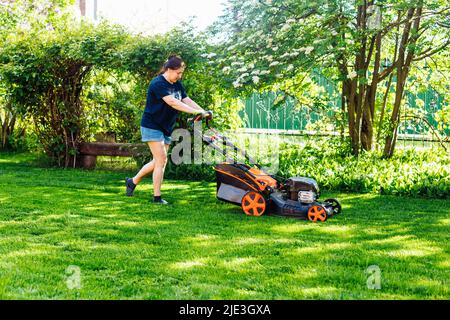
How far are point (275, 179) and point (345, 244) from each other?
5.11 ft

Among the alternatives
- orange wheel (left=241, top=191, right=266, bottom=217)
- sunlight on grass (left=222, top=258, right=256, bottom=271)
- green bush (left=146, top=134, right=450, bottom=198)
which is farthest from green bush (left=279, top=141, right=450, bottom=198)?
sunlight on grass (left=222, top=258, right=256, bottom=271)

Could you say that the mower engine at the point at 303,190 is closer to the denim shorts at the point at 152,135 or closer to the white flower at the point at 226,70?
the denim shorts at the point at 152,135

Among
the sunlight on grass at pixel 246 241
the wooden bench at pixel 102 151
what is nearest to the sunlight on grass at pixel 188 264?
the sunlight on grass at pixel 246 241

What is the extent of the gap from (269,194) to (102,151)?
14.9ft

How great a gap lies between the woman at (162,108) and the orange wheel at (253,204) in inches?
40.1

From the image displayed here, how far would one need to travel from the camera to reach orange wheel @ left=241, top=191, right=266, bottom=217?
230 inches

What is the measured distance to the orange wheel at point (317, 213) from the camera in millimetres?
5602

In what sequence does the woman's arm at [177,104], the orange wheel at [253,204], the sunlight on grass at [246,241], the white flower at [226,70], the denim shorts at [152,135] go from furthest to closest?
the white flower at [226,70] < the denim shorts at [152,135] < the woman's arm at [177,104] < the orange wheel at [253,204] < the sunlight on grass at [246,241]

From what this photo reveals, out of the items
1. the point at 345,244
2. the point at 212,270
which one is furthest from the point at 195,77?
the point at 212,270

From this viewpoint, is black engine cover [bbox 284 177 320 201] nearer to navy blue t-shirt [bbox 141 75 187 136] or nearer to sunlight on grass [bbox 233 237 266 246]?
sunlight on grass [bbox 233 237 266 246]

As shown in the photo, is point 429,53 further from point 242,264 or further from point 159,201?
point 242,264

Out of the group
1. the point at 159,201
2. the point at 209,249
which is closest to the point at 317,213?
the point at 209,249

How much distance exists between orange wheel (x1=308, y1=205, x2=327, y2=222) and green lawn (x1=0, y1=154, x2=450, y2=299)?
0.08 metres

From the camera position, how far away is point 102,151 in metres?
9.73
